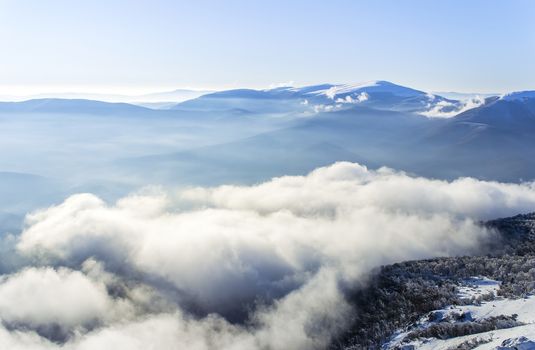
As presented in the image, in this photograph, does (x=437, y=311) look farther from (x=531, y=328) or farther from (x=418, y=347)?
(x=531, y=328)

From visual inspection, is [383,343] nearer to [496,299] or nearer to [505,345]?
[496,299]

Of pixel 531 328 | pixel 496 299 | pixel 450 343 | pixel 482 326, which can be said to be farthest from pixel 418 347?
pixel 496 299

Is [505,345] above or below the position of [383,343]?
above

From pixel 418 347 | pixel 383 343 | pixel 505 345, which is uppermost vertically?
pixel 505 345

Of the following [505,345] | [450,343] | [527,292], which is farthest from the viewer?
[527,292]

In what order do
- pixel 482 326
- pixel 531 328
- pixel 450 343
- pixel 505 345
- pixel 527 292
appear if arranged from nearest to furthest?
pixel 505 345
pixel 531 328
pixel 450 343
pixel 482 326
pixel 527 292

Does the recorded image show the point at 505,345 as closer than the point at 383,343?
Yes

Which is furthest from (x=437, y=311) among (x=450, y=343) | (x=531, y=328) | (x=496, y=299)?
(x=531, y=328)

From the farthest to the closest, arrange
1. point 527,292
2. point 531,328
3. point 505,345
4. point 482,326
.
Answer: point 527,292 < point 482,326 < point 531,328 < point 505,345

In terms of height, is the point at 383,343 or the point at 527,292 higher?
the point at 527,292
